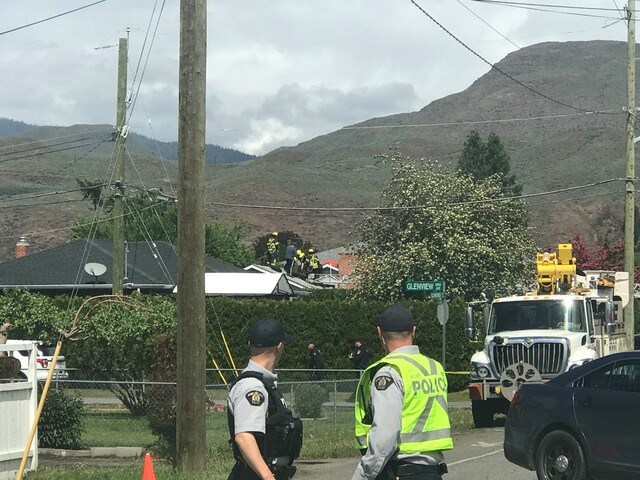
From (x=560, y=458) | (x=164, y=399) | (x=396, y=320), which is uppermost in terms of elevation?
(x=396, y=320)

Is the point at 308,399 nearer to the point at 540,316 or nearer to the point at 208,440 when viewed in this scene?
the point at 208,440

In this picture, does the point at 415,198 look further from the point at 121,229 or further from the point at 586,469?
the point at 586,469

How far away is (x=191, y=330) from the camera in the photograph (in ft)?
44.5

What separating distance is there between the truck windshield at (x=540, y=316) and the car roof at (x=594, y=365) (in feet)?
30.8

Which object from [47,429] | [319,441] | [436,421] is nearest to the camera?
[436,421]

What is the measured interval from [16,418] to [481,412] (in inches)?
439

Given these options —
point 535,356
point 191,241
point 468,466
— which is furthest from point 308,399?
point 191,241

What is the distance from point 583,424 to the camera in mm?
13023

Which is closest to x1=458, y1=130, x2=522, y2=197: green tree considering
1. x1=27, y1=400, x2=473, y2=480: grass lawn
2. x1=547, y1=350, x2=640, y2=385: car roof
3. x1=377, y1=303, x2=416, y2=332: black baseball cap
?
x1=27, y1=400, x2=473, y2=480: grass lawn

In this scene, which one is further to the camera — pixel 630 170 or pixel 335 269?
pixel 335 269

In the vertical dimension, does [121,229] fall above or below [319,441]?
above

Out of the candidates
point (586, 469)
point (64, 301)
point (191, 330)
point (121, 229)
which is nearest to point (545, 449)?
point (586, 469)

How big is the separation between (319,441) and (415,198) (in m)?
29.4

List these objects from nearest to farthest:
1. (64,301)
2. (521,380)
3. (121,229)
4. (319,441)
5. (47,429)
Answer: (47,429) < (319,441) < (521,380) < (121,229) < (64,301)
